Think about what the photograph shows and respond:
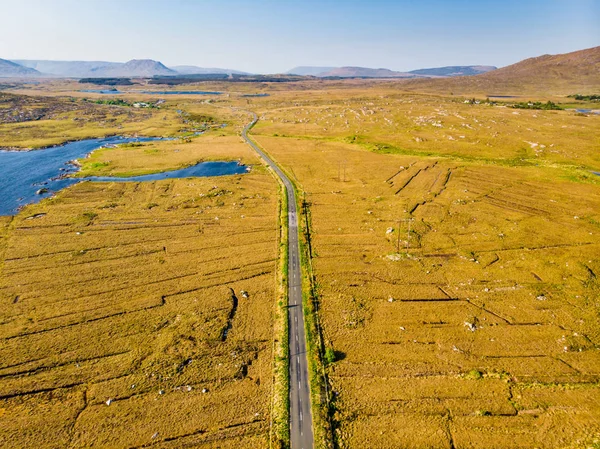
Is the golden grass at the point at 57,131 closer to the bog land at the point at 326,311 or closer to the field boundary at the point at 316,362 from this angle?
the bog land at the point at 326,311

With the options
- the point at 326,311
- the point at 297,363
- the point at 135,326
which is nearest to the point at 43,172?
the point at 135,326

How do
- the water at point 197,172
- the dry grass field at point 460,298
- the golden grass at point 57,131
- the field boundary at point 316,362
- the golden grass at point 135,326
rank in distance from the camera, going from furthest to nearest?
the golden grass at point 57,131 < the water at point 197,172 < the dry grass field at point 460,298 < the golden grass at point 135,326 < the field boundary at point 316,362

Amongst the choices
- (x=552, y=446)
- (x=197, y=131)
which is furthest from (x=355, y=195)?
(x=197, y=131)

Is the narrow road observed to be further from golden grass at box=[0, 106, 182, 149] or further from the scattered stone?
golden grass at box=[0, 106, 182, 149]

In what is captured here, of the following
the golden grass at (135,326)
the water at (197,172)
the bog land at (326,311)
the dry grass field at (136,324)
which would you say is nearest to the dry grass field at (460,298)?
the bog land at (326,311)

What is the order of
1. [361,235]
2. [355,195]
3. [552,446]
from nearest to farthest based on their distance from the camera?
1. [552,446]
2. [361,235]
3. [355,195]

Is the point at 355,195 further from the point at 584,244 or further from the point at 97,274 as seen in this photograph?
the point at 97,274
